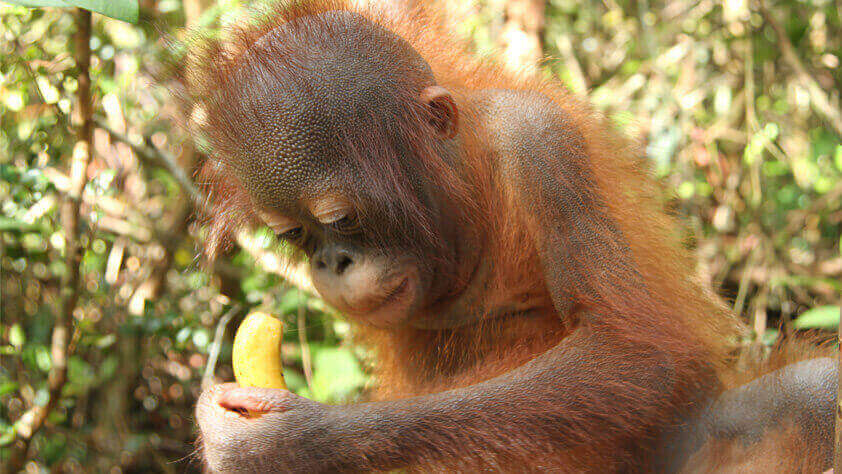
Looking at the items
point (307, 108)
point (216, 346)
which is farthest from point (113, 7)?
point (216, 346)

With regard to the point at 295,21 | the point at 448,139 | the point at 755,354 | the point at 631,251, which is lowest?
the point at 755,354

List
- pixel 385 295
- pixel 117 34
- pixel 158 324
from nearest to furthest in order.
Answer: pixel 385 295
pixel 158 324
pixel 117 34

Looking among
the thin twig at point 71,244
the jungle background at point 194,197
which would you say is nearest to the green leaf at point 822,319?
the jungle background at point 194,197

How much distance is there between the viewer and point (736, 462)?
5.54 ft

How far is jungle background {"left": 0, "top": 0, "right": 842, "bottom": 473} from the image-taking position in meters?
2.51

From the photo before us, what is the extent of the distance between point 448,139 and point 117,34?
6.63 ft

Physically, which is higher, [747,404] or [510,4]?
[510,4]

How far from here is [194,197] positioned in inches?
102

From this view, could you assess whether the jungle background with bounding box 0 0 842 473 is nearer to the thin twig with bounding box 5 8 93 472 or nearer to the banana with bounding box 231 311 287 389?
the thin twig with bounding box 5 8 93 472

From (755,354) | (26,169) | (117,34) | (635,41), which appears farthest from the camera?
(635,41)

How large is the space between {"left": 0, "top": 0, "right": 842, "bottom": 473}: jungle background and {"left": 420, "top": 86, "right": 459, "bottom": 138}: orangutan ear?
48 cm

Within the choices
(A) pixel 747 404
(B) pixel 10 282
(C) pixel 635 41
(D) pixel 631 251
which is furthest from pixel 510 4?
(B) pixel 10 282

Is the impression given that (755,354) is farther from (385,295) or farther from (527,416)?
(385,295)

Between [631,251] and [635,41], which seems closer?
[631,251]
